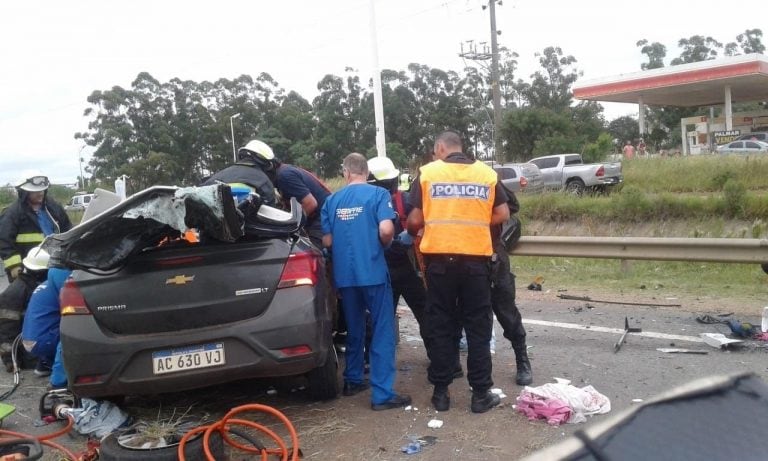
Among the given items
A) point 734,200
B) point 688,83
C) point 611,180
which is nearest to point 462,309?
point 734,200

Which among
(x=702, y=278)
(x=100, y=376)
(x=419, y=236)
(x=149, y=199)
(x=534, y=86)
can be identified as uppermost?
(x=534, y=86)

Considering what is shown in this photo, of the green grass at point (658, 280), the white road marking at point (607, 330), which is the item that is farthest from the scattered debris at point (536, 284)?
the white road marking at point (607, 330)

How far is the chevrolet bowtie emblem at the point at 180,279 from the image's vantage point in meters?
4.10

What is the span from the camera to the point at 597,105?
2132 inches

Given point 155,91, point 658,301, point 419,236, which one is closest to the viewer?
point 419,236

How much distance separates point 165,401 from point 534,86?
181ft

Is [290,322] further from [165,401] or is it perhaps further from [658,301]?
[658,301]

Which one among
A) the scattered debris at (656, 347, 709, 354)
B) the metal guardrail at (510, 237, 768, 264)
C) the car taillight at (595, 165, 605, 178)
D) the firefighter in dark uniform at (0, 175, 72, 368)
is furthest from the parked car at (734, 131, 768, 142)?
the firefighter in dark uniform at (0, 175, 72, 368)

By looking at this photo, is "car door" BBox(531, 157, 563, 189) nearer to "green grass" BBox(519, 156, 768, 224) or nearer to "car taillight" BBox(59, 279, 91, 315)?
"green grass" BBox(519, 156, 768, 224)

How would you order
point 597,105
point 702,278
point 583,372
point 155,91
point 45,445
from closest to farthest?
point 45,445, point 583,372, point 702,278, point 155,91, point 597,105

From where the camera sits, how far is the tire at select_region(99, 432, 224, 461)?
3371 mm

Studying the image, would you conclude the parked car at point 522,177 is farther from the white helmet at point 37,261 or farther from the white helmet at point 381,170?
the white helmet at point 37,261

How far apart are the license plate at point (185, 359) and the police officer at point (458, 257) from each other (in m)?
1.38

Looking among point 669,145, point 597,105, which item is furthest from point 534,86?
point 669,145
